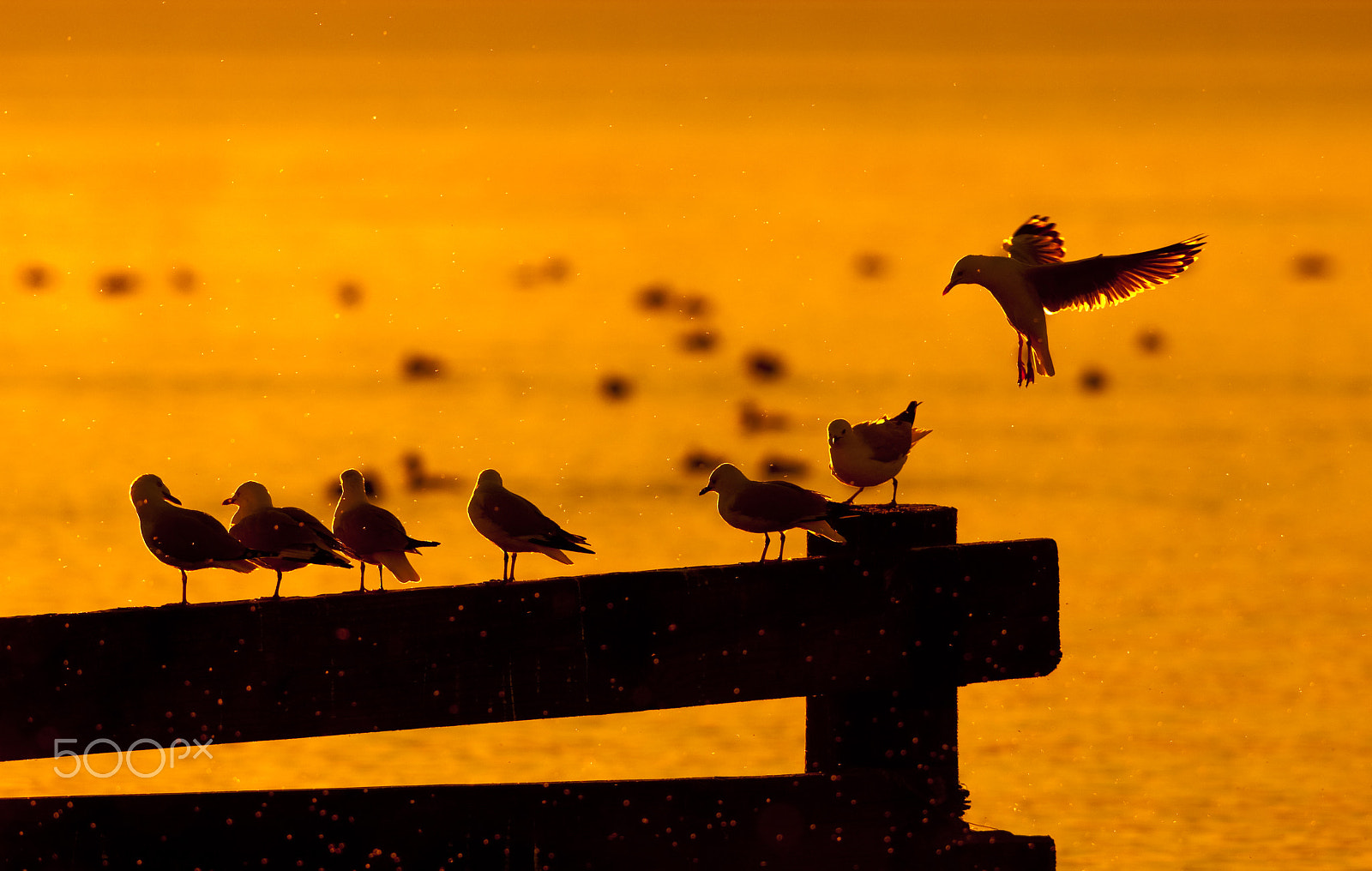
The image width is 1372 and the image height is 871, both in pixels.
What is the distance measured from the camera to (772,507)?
6.56 m

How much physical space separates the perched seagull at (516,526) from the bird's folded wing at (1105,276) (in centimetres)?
505

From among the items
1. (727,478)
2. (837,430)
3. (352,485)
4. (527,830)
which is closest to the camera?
(527,830)

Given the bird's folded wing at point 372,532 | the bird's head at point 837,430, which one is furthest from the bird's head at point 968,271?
the bird's folded wing at point 372,532

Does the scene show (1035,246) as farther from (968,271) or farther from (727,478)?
(727,478)

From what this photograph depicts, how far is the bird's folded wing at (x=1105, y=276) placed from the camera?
11.7 metres

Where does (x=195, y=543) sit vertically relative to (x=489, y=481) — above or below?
below

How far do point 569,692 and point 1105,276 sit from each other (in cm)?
767

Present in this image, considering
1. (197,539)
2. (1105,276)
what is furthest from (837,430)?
(1105,276)

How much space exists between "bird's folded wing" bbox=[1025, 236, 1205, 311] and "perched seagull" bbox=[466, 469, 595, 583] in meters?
5.05

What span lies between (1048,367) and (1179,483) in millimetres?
11912

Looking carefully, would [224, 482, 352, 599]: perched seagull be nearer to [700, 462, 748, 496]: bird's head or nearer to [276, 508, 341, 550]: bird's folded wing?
[276, 508, 341, 550]: bird's folded wing

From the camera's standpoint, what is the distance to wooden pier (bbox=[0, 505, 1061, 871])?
4832mm

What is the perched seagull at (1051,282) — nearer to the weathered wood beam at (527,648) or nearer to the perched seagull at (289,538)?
the perched seagull at (289,538)

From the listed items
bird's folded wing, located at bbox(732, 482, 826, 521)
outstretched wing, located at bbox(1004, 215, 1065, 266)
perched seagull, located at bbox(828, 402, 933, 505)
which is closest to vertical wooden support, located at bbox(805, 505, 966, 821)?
bird's folded wing, located at bbox(732, 482, 826, 521)
